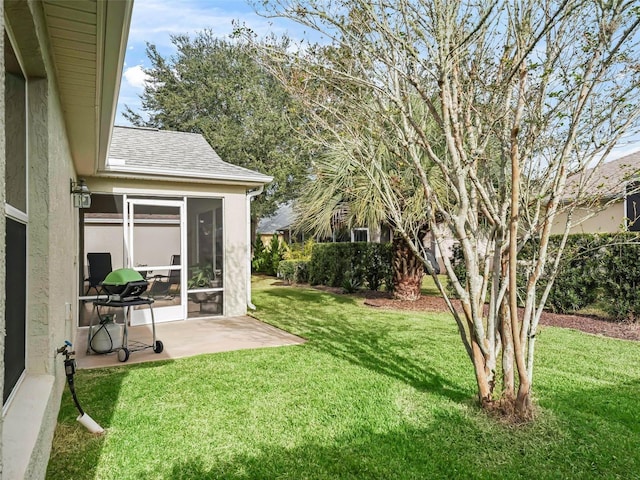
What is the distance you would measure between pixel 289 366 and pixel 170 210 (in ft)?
15.7

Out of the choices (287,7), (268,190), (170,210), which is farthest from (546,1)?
(268,190)

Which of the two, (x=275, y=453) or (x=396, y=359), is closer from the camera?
(x=275, y=453)

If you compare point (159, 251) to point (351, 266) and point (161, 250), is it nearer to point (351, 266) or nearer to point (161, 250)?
point (161, 250)

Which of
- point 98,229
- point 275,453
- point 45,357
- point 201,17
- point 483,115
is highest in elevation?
point 201,17

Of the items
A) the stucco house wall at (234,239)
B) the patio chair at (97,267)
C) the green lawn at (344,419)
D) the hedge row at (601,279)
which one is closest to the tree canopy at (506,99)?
the green lawn at (344,419)

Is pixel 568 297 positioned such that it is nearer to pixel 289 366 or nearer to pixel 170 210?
pixel 289 366

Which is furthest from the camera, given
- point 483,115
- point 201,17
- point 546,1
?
point 201,17

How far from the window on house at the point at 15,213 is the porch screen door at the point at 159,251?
5.84 meters

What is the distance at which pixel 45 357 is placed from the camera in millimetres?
3064

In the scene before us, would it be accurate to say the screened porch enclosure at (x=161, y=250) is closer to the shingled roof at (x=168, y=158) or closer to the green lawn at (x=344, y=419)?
the shingled roof at (x=168, y=158)

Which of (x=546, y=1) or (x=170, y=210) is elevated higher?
(x=546, y=1)

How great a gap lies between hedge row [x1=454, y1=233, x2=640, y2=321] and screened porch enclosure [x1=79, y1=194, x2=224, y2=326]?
619 cm

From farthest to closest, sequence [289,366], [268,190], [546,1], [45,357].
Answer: [268,190] → [289,366] → [546,1] → [45,357]

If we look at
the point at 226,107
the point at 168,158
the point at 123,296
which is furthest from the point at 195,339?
the point at 226,107
